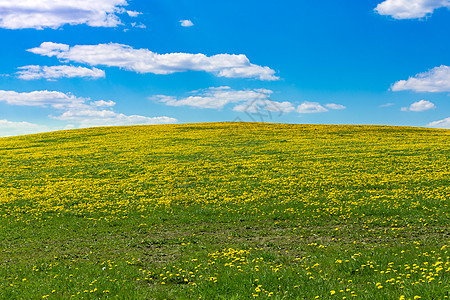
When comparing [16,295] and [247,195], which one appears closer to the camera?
[16,295]

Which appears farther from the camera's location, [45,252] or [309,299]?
[45,252]

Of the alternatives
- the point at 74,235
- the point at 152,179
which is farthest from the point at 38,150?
the point at 74,235

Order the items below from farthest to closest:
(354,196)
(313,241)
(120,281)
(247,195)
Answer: (247,195), (354,196), (313,241), (120,281)

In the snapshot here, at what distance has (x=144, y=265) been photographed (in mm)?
13078

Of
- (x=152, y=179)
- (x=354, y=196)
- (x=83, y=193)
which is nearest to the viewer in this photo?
(x=354, y=196)

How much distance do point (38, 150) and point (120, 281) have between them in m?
50.1

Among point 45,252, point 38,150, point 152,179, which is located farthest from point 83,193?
point 38,150

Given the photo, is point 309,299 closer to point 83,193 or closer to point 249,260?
point 249,260

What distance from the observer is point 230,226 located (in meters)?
18.2

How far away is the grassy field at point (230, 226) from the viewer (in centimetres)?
1027

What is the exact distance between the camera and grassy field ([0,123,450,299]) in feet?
33.7

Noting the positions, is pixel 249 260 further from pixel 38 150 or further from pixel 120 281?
pixel 38 150

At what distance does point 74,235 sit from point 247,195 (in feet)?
38.3

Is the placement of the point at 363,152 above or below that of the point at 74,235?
above
